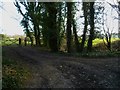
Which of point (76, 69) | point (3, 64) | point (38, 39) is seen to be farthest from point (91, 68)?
point (38, 39)

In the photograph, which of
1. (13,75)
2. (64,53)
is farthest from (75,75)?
(64,53)

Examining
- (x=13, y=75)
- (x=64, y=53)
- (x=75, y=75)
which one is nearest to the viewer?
(x=13, y=75)

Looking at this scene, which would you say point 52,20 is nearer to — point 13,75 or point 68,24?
point 68,24

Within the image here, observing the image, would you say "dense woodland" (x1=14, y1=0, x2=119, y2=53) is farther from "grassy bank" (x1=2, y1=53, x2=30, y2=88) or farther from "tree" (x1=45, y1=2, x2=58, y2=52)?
"grassy bank" (x1=2, y1=53, x2=30, y2=88)

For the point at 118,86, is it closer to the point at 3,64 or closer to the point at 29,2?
the point at 3,64

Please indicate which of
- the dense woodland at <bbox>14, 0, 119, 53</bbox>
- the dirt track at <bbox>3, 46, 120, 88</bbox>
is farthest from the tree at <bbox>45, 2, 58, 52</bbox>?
the dirt track at <bbox>3, 46, 120, 88</bbox>

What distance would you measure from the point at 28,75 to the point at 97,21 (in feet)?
50.9

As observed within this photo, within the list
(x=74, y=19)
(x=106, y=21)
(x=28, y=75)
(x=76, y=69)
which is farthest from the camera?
(x=106, y=21)

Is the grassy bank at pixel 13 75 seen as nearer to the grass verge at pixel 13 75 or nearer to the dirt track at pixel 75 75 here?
the grass verge at pixel 13 75

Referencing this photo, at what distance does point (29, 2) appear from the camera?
104 feet

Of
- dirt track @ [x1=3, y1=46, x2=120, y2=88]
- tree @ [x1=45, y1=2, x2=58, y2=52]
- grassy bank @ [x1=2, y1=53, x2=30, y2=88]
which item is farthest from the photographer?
tree @ [x1=45, y1=2, x2=58, y2=52]

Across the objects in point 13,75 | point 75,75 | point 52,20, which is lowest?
point 75,75

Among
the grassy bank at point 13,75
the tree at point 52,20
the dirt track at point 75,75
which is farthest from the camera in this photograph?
the tree at point 52,20

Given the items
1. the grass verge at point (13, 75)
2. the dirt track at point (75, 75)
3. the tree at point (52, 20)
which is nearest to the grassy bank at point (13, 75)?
the grass verge at point (13, 75)
